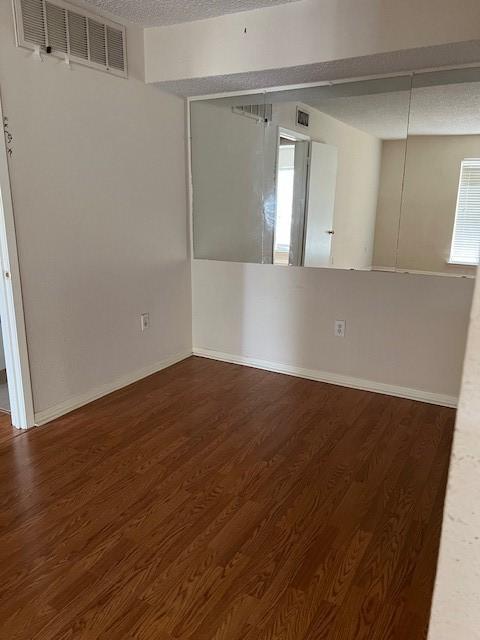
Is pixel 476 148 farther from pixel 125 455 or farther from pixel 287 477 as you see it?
pixel 125 455

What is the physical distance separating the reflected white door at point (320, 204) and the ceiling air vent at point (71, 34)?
1463 mm

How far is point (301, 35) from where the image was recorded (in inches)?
105

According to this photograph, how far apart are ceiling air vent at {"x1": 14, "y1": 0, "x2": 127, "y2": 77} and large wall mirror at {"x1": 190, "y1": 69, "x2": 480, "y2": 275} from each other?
0.86 meters

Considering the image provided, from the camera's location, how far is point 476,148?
283 centimetres

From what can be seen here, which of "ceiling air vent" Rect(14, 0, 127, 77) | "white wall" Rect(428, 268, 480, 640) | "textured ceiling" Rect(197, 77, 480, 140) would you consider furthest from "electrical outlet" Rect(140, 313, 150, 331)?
"white wall" Rect(428, 268, 480, 640)

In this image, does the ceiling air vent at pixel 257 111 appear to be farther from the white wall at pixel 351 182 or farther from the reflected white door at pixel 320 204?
the reflected white door at pixel 320 204

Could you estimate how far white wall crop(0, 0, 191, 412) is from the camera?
2.62m

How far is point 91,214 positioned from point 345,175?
1.77 metres

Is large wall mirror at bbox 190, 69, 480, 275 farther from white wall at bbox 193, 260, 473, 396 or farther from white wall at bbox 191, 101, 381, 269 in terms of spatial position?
white wall at bbox 193, 260, 473, 396

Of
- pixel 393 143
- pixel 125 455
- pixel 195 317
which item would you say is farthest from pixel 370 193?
pixel 125 455

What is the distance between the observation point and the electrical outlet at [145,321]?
3588 mm

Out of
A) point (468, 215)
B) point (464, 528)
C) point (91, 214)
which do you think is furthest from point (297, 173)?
point (464, 528)

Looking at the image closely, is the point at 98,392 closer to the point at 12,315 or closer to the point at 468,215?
the point at 12,315

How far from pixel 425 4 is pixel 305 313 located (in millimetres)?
2052
